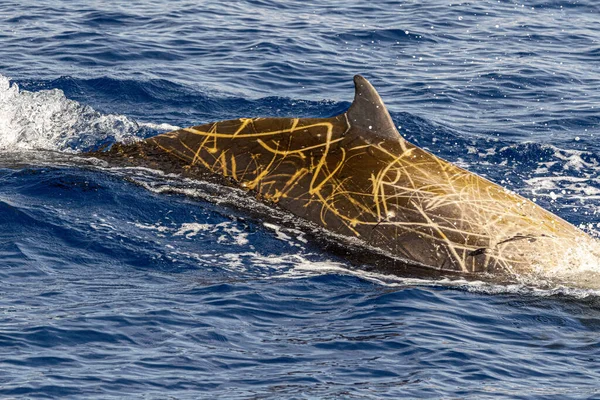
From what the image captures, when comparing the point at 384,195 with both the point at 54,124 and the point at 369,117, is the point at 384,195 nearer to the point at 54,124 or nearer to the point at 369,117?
the point at 369,117

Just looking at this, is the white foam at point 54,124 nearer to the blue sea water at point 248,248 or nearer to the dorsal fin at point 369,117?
the blue sea water at point 248,248

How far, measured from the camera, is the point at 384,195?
41.1ft

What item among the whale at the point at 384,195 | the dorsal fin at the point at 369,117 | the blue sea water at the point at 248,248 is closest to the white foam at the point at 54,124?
the blue sea water at the point at 248,248

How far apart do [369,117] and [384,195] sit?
109 centimetres

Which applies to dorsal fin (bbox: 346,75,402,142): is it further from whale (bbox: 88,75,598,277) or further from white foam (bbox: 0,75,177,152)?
white foam (bbox: 0,75,177,152)

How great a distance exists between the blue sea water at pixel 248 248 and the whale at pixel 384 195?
381mm

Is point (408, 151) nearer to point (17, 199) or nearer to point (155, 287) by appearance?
point (155, 287)

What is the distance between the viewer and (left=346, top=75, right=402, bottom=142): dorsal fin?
12.8 m

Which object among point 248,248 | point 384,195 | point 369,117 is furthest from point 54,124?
point 384,195

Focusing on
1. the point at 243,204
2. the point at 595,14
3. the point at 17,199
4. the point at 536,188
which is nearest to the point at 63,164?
the point at 17,199

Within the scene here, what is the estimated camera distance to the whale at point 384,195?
12.1 meters

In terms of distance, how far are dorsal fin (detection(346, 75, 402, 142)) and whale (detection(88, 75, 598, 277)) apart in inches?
0.5

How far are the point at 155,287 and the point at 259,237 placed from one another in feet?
6.28

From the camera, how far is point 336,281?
1159 cm
